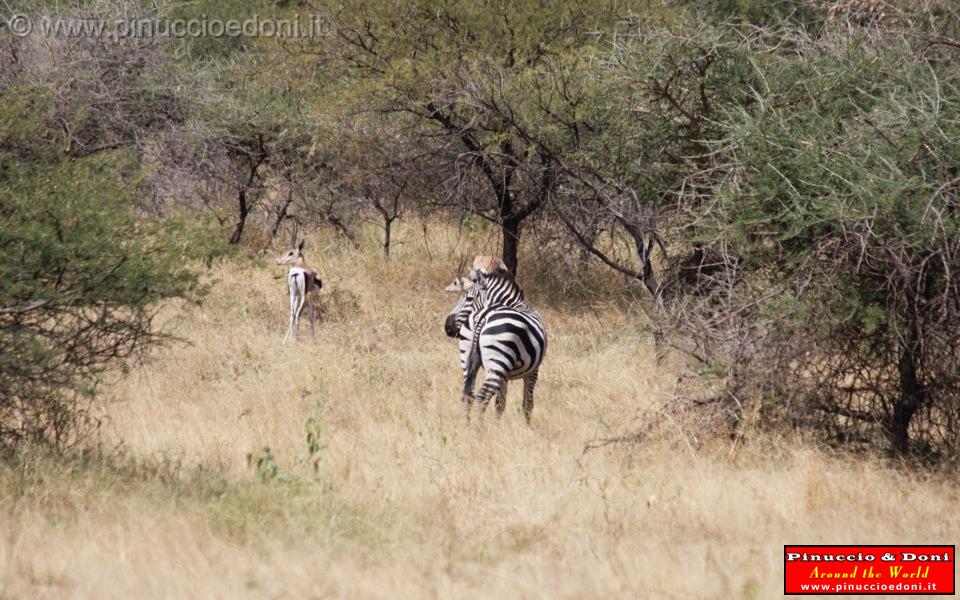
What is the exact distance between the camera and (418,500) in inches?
277

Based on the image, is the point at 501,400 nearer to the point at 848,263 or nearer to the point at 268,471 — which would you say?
the point at 268,471

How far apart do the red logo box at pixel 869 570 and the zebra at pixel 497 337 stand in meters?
3.87

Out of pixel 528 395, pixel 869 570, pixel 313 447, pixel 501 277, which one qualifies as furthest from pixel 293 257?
pixel 869 570

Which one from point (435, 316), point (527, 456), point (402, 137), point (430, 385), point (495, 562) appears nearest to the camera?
point (495, 562)

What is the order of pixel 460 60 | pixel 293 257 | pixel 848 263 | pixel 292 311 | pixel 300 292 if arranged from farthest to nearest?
pixel 293 257
pixel 460 60
pixel 300 292
pixel 292 311
pixel 848 263

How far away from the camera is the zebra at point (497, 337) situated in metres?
9.50

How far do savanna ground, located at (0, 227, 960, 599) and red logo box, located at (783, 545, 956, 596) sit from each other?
0.13 metres

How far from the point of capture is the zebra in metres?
9.50

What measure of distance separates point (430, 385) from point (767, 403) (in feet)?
14.4

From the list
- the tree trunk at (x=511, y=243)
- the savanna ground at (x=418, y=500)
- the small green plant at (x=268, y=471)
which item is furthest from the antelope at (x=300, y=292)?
the small green plant at (x=268, y=471)

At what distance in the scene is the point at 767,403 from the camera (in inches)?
317

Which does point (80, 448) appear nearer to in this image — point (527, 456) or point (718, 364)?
point (527, 456)

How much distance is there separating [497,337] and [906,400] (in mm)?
3441

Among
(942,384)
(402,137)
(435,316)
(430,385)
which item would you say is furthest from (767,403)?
(402,137)
